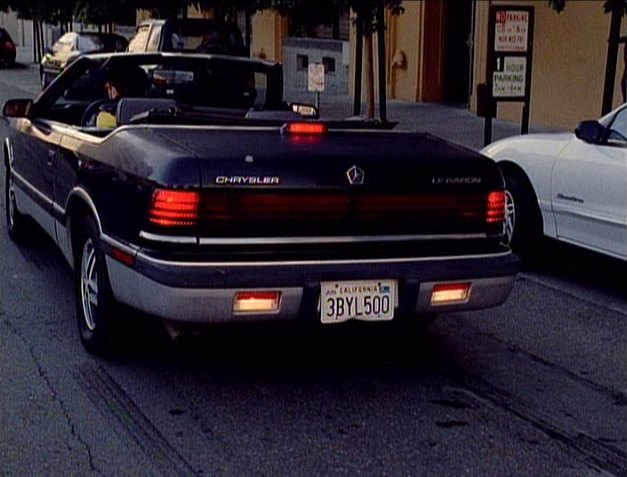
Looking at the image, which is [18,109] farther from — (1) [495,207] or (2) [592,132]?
(2) [592,132]

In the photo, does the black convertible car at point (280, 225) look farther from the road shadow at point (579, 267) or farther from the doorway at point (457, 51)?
the doorway at point (457, 51)

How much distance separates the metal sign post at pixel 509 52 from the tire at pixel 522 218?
4384 mm

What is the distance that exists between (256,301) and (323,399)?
655 mm

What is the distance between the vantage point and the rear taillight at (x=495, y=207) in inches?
216

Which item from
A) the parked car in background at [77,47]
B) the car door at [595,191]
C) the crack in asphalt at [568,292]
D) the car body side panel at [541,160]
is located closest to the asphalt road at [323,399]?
the crack in asphalt at [568,292]

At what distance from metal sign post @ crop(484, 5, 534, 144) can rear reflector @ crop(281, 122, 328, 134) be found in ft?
24.2

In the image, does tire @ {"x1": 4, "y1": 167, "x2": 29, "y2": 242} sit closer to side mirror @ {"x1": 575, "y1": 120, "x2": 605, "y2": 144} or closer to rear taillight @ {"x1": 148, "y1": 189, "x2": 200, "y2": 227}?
rear taillight @ {"x1": 148, "y1": 189, "x2": 200, "y2": 227}

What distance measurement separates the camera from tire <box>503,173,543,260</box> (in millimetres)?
8344

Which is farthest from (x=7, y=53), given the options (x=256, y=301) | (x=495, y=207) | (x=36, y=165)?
(x=256, y=301)

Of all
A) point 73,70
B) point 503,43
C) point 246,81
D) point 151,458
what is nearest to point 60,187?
point 73,70

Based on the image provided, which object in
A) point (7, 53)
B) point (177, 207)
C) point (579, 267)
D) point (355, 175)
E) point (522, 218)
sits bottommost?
point (579, 267)

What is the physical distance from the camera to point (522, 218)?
8.37 metres

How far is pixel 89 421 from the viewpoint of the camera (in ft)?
16.3

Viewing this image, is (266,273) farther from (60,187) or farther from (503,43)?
(503,43)
